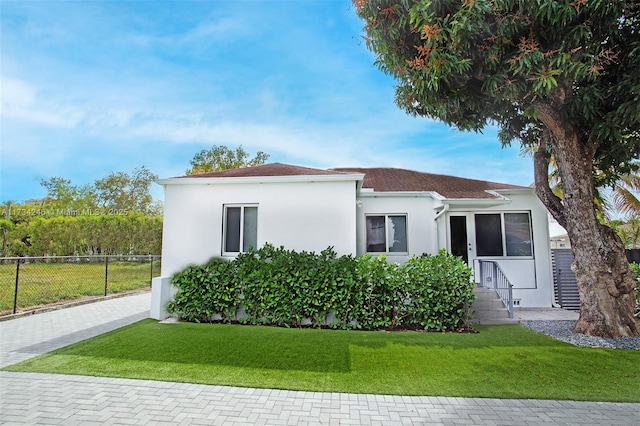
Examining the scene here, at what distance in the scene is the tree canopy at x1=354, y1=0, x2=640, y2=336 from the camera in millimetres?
5699

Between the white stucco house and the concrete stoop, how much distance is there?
2187mm

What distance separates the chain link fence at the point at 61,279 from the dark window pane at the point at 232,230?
5.61 meters

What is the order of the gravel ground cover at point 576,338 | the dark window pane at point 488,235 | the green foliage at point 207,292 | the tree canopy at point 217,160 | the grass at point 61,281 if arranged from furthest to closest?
the tree canopy at point 217,160
the dark window pane at point 488,235
the grass at point 61,281
the green foliage at point 207,292
the gravel ground cover at point 576,338

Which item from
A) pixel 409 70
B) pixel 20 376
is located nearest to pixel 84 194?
pixel 20 376

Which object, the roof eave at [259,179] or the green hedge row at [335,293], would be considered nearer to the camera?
the green hedge row at [335,293]

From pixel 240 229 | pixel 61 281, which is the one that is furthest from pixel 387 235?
pixel 61 281

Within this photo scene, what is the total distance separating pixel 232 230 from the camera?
9.26m

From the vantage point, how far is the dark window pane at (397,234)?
1094cm

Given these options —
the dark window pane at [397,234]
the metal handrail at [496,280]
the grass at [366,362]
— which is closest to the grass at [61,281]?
the grass at [366,362]

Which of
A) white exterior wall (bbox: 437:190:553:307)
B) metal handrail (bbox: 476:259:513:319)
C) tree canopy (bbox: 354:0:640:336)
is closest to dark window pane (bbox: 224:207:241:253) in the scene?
tree canopy (bbox: 354:0:640:336)

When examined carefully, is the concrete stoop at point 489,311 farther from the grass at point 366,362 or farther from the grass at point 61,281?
the grass at point 61,281

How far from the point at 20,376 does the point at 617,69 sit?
40.1 feet

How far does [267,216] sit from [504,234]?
324 inches

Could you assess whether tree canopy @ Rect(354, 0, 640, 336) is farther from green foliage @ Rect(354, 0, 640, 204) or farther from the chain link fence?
the chain link fence
